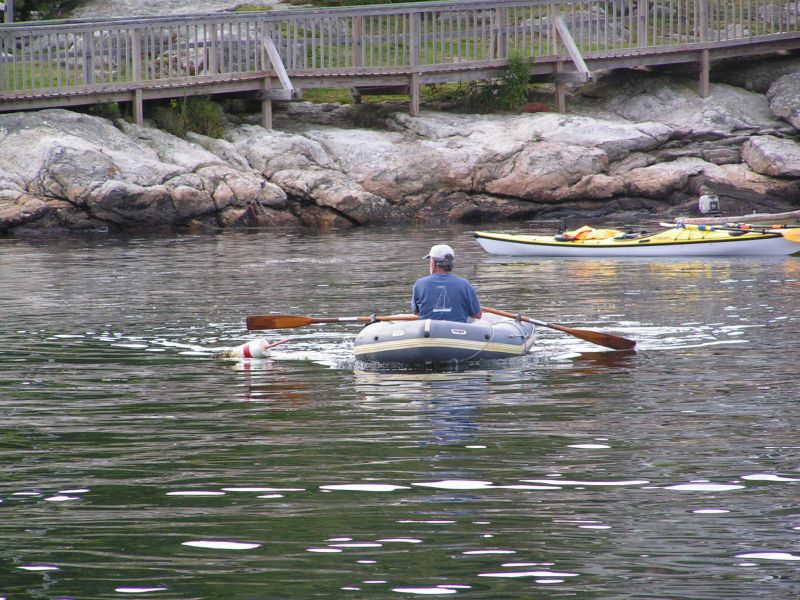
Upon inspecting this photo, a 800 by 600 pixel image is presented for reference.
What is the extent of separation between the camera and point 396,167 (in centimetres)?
3231

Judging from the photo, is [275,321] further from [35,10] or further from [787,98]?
[35,10]

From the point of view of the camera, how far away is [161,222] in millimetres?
30297

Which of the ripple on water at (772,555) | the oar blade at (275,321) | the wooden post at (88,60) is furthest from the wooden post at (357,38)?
the ripple on water at (772,555)

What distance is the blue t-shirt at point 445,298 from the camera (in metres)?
14.0

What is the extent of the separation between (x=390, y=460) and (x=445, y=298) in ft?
16.2

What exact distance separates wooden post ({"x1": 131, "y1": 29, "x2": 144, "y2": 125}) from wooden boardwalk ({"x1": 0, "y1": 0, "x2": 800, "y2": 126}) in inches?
1.1

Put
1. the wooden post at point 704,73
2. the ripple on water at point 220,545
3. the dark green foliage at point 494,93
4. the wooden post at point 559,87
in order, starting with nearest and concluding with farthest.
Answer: the ripple on water at point 220,545 → the dark green foliage at point 494,93 → the wooden post at point 559,87 → the wooden post at point 704,73

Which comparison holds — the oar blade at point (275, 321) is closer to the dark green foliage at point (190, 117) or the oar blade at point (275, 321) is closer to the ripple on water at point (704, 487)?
the ripple on water at point (704, 487)

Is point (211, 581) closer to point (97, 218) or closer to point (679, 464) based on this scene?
point (679, 464)

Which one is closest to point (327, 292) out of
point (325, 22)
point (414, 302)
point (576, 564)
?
point (414, 302)

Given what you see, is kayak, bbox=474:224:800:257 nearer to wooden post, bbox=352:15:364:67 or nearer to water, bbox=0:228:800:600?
water, bbox=0:228:800:600

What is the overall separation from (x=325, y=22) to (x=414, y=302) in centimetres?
2075

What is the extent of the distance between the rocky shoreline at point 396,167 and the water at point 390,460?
11.4 metres

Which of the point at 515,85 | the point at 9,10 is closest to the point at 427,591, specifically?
the point at 515,85
